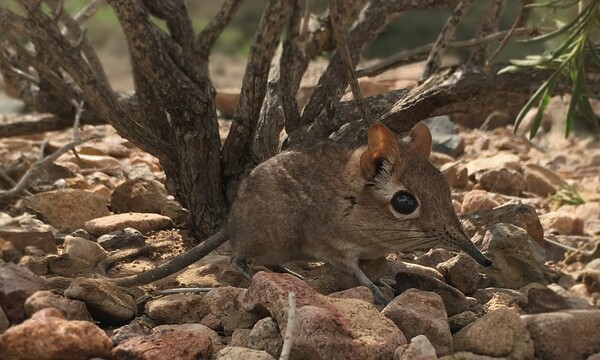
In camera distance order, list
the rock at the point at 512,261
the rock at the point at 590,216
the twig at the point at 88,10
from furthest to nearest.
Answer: the twig at the point at 88,10 → the rock at the point at 590,216 → the rock at the point at 512,261

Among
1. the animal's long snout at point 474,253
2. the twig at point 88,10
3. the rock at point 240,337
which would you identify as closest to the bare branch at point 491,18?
the animal's long snout at point 474,253

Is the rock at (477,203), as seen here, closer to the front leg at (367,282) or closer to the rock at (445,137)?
the front leg at (367,282)

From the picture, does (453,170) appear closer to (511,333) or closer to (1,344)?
(511,333)

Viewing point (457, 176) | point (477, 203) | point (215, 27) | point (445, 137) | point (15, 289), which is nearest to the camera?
point (15, 289)

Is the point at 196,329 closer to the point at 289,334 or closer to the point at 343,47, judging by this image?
the point at 289,334

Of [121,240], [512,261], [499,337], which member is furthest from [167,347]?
[512,261]

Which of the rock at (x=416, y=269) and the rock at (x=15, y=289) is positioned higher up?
the rock at (x=15, y=289)

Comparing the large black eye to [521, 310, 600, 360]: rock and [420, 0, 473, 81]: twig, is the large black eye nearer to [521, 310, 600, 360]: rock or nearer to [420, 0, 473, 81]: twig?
[521, 310, 600, 360]: rock
